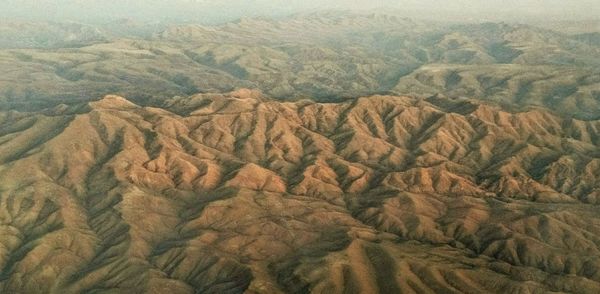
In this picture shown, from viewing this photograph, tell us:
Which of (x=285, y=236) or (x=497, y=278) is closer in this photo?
(x=497, y=278)

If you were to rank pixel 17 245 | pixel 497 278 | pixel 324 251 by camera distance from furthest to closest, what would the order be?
pixel 17 245, pixel 324 251, pixel 497 278

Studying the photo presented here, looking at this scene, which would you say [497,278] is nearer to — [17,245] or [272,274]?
[272,274]

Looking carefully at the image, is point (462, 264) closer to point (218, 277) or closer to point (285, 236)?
point (285, 236)

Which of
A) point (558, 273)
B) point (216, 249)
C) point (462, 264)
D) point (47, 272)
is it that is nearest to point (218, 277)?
point (216, 249)

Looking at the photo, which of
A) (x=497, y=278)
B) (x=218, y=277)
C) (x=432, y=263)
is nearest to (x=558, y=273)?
(x=497, y=278)

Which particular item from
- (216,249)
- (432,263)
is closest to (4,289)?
(216,249)

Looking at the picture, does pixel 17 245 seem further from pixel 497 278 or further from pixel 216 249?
pixel 497 278

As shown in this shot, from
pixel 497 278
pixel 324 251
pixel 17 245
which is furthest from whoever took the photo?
pixel 17 245
